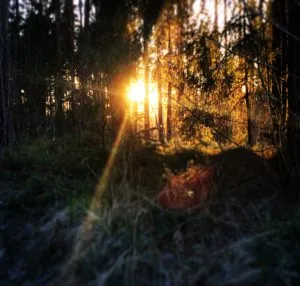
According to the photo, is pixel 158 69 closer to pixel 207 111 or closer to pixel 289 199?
pixel 207 111

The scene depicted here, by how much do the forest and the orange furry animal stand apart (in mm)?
15

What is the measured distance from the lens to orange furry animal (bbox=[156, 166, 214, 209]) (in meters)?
3.52

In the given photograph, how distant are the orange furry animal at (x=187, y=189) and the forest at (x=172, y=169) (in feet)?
0.05

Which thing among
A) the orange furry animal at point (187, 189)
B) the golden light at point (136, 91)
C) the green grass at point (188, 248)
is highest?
the golden light at point (136, 91)

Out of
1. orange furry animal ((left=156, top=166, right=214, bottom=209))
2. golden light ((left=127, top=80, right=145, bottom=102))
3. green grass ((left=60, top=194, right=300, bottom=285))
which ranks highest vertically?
golden light ((left=127, top=80, right=145, bottom=102))

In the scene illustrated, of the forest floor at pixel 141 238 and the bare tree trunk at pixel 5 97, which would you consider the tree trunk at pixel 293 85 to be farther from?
the bare tree trunk at pixel 5 97

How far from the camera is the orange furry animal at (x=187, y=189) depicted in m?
3.52

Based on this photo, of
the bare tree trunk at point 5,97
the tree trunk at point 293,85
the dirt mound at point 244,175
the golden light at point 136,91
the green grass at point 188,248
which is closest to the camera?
the green grass at point 188,248

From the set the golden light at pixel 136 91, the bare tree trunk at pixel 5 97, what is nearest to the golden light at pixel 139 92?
the golden light at pixel 136 91

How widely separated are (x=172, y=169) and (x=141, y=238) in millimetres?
1651

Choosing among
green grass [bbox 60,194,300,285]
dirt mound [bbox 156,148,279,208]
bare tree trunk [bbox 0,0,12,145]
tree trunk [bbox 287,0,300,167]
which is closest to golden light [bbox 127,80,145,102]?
dirt mound [bbox 156,148,279,208]

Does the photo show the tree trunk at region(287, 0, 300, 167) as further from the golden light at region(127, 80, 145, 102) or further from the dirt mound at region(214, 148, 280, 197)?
the golden light at region(127, 80, 145, 102)

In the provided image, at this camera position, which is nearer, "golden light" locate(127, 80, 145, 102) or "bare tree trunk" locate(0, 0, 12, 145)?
"golden light" locate(127, 80, 145, 102)

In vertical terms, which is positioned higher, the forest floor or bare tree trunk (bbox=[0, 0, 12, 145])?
bare tree trunk (bbox=[0, 0, 12, 145])
